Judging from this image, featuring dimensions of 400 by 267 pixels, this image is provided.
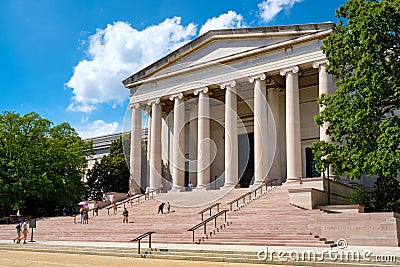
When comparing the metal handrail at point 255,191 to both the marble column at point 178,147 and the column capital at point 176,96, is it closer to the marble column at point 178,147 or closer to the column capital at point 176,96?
the marble column at point 178,147

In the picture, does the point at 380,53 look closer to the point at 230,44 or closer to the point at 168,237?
the point at 168,237

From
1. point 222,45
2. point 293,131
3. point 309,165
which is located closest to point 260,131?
point 293,131

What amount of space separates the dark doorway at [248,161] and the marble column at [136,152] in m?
9.01

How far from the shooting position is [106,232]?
82.1 ft

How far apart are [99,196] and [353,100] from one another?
33.6m

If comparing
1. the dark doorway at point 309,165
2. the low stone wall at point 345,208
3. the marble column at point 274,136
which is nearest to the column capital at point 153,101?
the marble column at point 274,136

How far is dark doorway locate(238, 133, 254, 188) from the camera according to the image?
1545 inches

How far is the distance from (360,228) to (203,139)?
1857 centimetres

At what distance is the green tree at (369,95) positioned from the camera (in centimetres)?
1922

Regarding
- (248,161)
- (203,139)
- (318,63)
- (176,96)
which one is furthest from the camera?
(248,161)

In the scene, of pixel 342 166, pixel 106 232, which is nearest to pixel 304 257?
pixel 342 166

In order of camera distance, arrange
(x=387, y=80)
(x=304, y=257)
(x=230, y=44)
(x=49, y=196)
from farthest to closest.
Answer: (x=49, y=196)
(x=230, y=44)
(x=387, y=80)
(x=304, y=257)

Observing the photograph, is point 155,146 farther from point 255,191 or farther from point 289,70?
point 289,70

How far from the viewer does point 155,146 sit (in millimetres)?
39406
